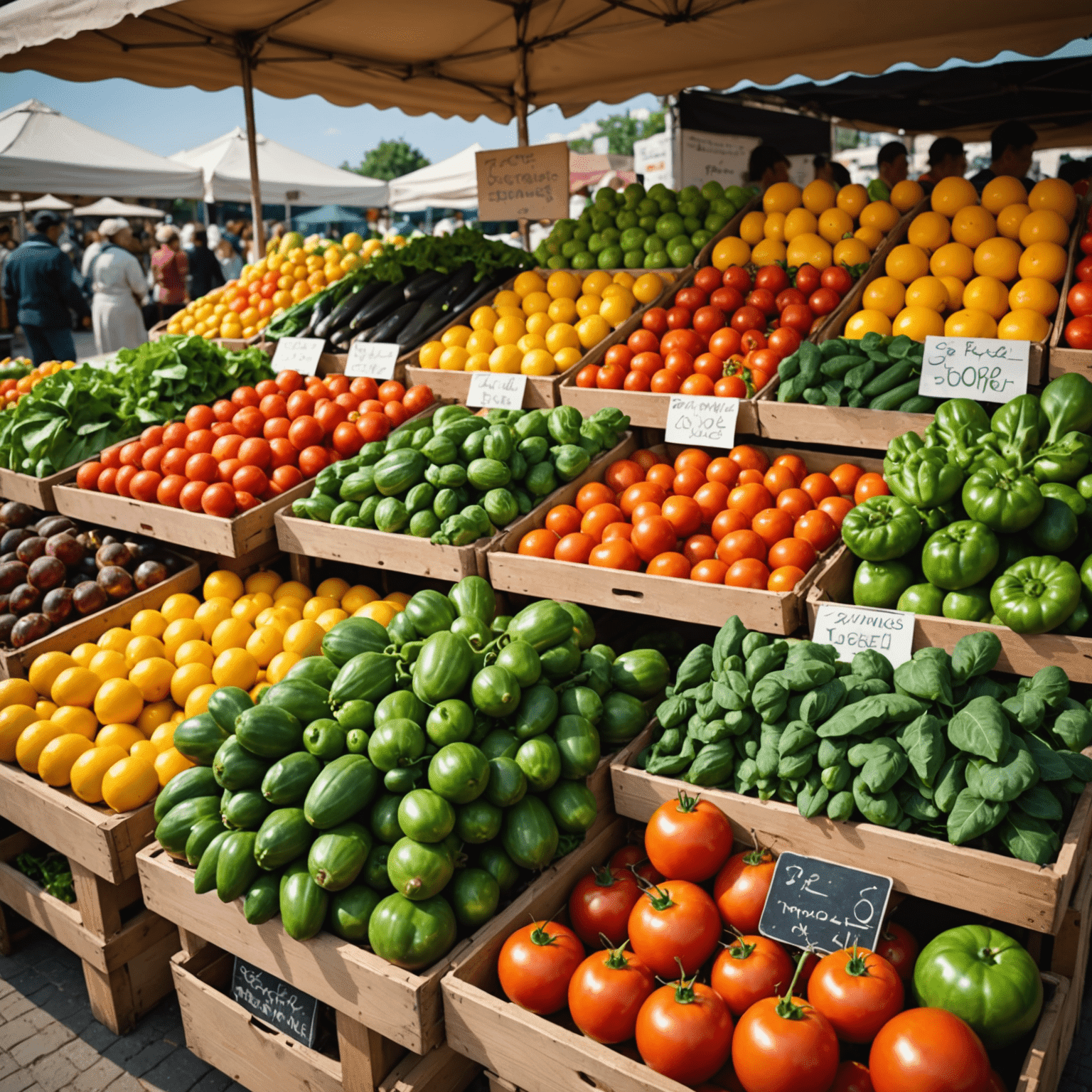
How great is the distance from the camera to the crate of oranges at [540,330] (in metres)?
3.87

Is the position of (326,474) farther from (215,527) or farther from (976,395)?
(976,395)

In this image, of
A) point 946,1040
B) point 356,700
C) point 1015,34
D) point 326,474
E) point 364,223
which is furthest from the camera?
point 364,223

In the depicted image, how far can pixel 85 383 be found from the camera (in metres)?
4.53

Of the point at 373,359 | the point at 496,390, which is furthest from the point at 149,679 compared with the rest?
the point at 373,359

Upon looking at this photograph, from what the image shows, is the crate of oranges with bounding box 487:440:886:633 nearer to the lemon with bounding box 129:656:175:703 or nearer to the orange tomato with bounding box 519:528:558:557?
the orange tomato with bounding box 519:528:558:557

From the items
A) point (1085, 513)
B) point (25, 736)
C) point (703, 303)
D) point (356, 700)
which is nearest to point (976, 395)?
point (1085, 513)

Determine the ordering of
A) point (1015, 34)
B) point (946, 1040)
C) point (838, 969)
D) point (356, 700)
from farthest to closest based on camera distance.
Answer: point (1015, 34) < point (356, 700) < point (838, 969) < point (946, 1040)

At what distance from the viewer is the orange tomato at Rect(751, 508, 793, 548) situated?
9.21 ft

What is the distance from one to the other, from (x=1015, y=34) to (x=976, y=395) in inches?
159

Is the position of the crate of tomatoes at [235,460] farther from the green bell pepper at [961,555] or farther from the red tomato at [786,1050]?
the red tomato at [786,1050]

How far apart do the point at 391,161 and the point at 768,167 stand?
53.6 metres

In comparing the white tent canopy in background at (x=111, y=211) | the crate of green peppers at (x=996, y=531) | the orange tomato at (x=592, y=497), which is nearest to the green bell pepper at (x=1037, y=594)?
the crate of green peppers at (x=996, y=531)

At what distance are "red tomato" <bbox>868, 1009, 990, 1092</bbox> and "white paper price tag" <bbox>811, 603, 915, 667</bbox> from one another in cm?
91

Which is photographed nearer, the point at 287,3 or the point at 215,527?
the point at 215,527
